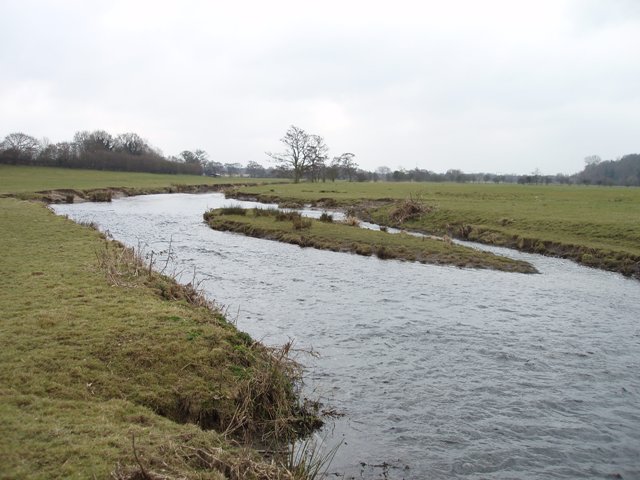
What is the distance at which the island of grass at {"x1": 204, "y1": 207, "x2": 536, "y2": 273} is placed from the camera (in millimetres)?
22891

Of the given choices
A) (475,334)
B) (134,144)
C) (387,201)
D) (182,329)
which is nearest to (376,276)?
(475,334)

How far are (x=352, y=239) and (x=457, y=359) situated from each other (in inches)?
669

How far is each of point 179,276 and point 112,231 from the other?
44.5 ft

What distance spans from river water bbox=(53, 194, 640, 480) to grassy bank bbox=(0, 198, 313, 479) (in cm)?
136

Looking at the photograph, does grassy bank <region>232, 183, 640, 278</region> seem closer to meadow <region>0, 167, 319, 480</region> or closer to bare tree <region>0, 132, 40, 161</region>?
meadow <region>0, 167, 319, 480</region>

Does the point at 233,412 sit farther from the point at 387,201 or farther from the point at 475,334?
the point at 387,201

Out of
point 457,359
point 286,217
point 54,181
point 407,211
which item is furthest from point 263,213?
point 54,181

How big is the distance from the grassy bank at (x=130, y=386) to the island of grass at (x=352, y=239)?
13586mm

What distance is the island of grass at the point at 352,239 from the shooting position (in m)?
22.9

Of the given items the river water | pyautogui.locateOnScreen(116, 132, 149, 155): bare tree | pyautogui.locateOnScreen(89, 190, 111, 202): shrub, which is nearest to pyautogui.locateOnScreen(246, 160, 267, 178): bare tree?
pyautogui.locateOnScreen(116, 132, 149, 155): bare tree

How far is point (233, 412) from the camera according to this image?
7.76 m

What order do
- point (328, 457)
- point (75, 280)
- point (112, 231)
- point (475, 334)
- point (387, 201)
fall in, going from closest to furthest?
point (328, 457) → point (475, 334) → point (75, 280) → point (112, 231) → point (387, 201)

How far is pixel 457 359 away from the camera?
10.9m

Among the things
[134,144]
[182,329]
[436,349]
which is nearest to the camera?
[182,329]
